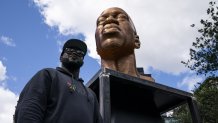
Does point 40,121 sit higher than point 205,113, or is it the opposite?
point 205,113

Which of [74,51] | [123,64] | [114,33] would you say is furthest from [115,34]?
[74,51]

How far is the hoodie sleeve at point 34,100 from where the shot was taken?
2.80m

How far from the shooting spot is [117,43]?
7051mm

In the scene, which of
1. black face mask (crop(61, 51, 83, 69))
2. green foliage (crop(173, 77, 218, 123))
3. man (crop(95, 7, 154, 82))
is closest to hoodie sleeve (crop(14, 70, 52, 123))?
black face mask (crop(61, 51, 83, 69))

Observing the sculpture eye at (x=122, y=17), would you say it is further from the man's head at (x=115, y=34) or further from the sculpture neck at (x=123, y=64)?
the sculpture neck at (x=123, y=64)

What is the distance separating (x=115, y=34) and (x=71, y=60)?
3804mm

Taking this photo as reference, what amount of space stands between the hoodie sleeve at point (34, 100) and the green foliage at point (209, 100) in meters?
15.7

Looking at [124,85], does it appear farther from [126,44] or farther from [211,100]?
[211,100]

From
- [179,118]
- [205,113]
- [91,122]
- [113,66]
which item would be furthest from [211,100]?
[91,122]

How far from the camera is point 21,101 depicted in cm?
298

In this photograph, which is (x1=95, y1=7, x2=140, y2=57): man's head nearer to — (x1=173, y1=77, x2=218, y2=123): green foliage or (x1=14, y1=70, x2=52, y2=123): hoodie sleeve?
(x1=14, y1=70, x2=52, y2=123): hoodie sleeve

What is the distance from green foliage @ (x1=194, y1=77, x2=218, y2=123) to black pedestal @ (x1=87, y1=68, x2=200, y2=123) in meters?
11.9

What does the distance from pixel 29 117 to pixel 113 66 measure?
453 centimetres

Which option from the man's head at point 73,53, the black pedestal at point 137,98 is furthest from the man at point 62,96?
the black pedestal at point 137,98
